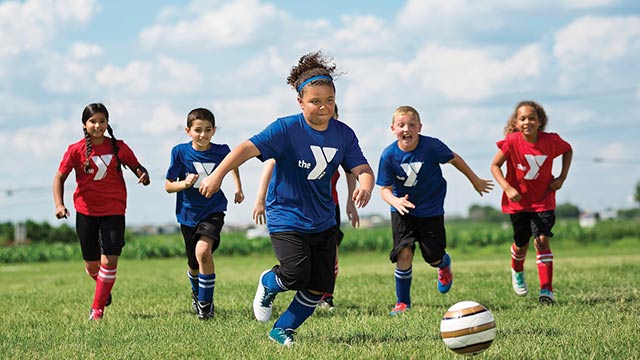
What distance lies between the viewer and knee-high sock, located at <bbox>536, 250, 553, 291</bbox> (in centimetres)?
1054

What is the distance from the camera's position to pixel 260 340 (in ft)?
23.4

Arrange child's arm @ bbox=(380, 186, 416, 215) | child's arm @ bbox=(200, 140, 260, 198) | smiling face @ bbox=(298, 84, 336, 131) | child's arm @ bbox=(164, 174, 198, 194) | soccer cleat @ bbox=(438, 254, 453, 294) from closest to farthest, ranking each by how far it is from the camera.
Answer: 1. child's arm @ bbox=(200, 140, 260, 198)
2. smiling face @ bbox=(298, 84, 336, 131)
3. child's arm @ bbox=(380, 186, 416, 215)
4. child's arm @ bbox=(164, 174, 198, 194)
5. soccer cleat @ bbox=(438, 254, 453, 294)

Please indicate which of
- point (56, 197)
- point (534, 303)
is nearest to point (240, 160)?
point (56, 197)

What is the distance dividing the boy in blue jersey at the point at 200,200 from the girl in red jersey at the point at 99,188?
17.5 inches

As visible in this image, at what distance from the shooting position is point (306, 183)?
6969mm

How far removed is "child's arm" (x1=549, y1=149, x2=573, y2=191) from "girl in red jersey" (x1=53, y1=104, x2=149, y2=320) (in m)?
4.98

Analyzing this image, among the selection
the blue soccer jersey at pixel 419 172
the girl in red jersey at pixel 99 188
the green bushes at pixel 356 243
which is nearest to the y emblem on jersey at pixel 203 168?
the girl in red jersey at pixel 99 188

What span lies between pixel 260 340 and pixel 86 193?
3.57 metres

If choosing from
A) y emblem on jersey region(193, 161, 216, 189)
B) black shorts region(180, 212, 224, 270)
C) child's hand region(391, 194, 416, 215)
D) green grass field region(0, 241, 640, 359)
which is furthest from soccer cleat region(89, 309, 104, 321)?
child's hand region(391, 194, 416, 215)

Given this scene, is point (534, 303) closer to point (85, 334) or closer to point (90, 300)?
point (85, 334)

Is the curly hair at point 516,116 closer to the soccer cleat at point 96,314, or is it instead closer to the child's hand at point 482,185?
the child's hand at point 482,185

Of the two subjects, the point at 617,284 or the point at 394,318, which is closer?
the point at 394,318

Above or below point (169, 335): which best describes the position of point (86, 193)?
above

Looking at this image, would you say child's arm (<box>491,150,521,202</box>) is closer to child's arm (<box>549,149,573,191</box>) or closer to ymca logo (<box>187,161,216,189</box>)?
child's arm (<box>549,149,573,191</box>)
